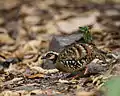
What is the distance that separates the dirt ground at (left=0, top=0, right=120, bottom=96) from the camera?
3617 mm

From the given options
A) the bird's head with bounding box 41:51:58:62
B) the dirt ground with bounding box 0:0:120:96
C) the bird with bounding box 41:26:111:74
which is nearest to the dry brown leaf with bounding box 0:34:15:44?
the dirt ground with bounding box 0:0:120:96

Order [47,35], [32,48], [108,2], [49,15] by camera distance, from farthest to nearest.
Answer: [108,2], [49,15], [47,35], [32,48]

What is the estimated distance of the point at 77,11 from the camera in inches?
325

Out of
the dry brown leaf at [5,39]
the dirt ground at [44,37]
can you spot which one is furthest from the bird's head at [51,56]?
the dry brown leaf at [5,39]

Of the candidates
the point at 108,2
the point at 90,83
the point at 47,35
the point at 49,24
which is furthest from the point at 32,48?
the point at 108,2

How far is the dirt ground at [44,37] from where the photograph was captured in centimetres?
362

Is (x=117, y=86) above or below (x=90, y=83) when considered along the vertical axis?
above

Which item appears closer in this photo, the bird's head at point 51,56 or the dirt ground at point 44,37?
the dirt ground at point 44,37

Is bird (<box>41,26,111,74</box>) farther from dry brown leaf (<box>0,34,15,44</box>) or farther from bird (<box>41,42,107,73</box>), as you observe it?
dry brown leaf (<box>0,34,15,44</box>)

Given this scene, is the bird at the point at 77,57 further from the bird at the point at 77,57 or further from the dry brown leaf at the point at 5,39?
the dry brown leaf at the point at 5,39

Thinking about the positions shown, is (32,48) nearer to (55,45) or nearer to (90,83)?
(55,45)

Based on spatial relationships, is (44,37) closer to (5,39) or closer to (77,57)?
(5,39)

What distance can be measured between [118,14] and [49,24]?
109cm

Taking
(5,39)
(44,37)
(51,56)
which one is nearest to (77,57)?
(51,56)
